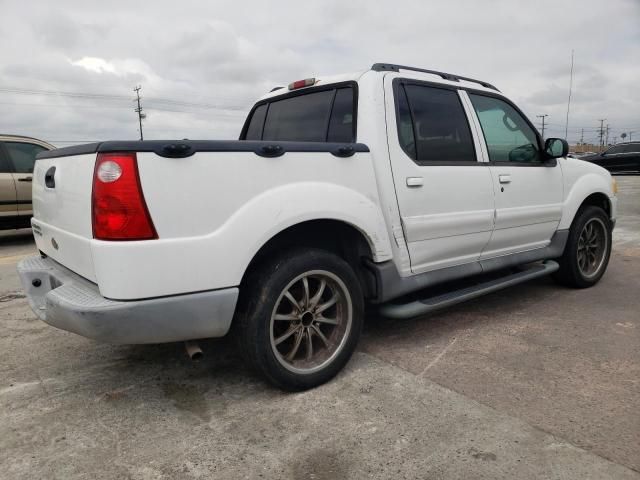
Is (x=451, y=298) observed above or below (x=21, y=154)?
below

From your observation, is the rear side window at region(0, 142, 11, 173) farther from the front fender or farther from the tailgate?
the front fender

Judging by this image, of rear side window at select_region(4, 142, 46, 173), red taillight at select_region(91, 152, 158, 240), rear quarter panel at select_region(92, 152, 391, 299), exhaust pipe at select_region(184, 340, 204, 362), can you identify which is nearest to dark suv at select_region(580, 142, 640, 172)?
rear side window at select_region(4, 142, 46, 173)

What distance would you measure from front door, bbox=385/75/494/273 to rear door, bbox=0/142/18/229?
687 cm

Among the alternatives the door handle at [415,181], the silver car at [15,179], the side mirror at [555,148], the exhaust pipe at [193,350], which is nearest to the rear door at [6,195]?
the silver car at [15,179]

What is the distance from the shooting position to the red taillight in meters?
2.18

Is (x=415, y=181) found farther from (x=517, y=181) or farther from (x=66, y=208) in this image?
(x=66, y=208)

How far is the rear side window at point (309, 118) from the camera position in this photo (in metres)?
3.27

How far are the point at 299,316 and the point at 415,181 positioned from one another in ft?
3.71

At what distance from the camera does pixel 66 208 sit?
101 inches

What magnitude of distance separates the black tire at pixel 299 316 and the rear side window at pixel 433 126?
975 millimetres

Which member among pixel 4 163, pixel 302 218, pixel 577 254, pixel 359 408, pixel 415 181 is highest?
pixel 4 163

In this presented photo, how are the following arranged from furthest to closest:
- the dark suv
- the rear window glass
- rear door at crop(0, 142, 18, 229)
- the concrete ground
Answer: the dark suv, rear door at crop(0, 142, 18, 229), the rear window glass, the concrete ground

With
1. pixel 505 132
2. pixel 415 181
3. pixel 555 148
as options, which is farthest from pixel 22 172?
pixel 555 148

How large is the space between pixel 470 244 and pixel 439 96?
1.06m
